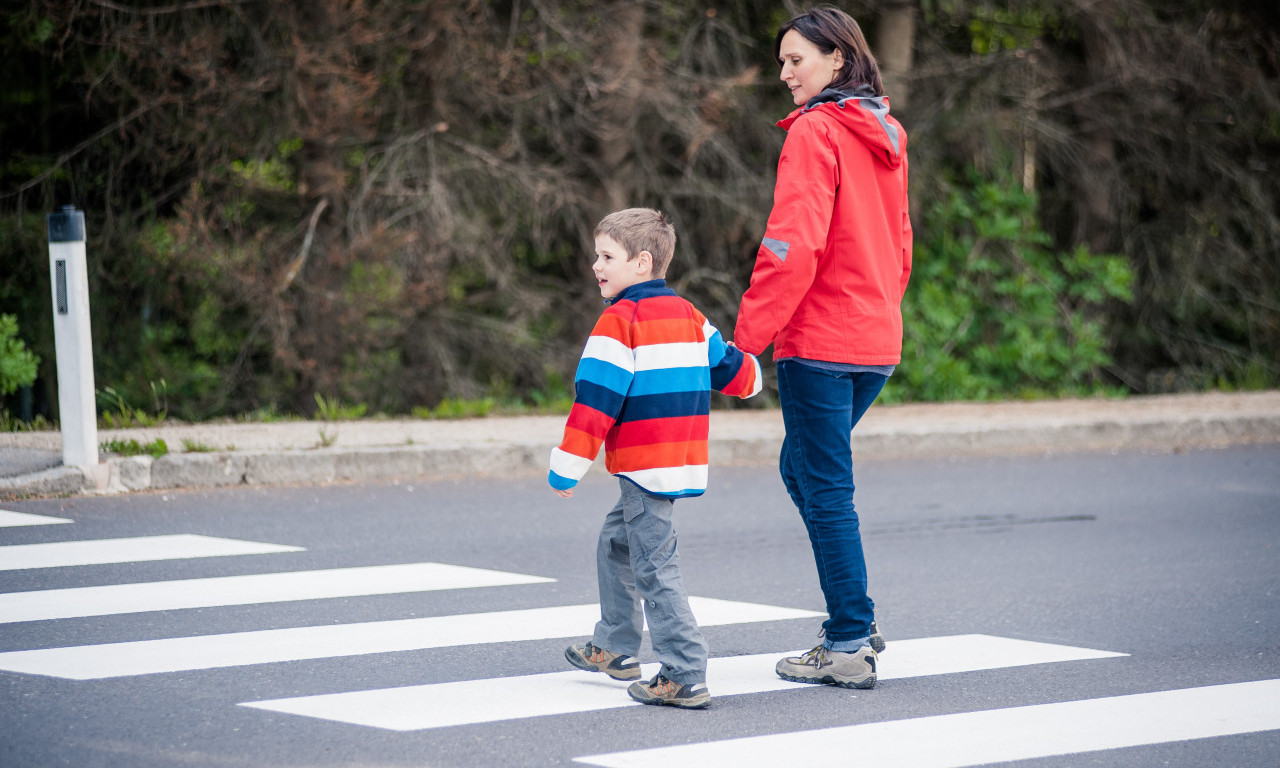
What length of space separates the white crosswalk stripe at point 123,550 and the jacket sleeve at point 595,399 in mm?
2905

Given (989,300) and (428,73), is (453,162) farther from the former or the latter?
(989,300)

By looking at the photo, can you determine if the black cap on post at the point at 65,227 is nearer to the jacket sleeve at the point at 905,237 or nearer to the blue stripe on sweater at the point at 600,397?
the blue stripe on sweater at the point at 600,397

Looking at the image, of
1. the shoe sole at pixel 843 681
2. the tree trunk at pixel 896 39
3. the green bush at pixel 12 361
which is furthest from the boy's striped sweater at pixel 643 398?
the tree trunk at pixel 896 39

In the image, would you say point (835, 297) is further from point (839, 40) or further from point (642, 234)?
point (839, 40)

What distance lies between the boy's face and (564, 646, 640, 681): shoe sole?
117cm

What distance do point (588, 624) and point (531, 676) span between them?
76cm

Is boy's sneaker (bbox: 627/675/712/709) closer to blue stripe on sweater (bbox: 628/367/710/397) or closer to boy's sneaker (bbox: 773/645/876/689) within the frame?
boy's sneaker (bbox: 773/645/876/689)

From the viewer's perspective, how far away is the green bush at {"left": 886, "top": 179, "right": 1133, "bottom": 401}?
14992mm

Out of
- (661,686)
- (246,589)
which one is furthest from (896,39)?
(661,686)

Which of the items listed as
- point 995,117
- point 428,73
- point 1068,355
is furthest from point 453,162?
point 1068,355

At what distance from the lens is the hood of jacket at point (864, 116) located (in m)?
4.45

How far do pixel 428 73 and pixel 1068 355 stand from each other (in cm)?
744

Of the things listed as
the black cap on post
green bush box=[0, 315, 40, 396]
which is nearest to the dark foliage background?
green bush box=[0, 315, 40, 396]

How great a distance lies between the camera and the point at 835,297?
175 inches
